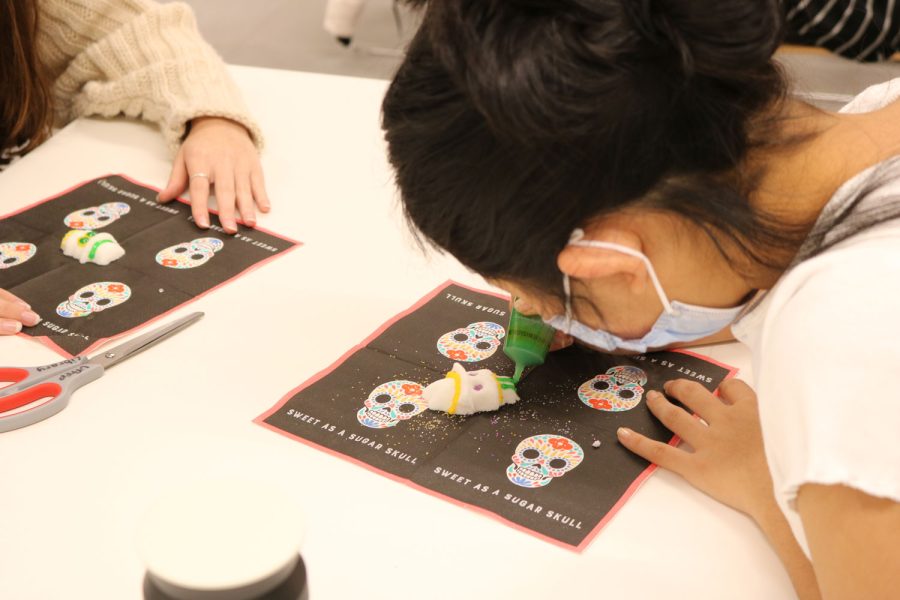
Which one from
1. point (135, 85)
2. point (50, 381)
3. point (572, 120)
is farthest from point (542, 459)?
point (135, 85)

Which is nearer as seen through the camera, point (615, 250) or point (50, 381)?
point (615, 250)

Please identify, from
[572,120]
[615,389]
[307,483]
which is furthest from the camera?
[615,389]

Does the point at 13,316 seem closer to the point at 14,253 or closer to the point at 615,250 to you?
the point at 14,253

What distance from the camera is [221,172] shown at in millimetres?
1173

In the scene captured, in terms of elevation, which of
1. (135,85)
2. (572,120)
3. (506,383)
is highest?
(572,120)

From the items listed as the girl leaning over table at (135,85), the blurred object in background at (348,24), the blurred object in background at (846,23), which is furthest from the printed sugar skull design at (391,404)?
the blurred object in background at (348,24)

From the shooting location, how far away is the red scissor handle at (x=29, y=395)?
0.84 m

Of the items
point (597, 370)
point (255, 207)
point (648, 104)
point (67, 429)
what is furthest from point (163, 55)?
point (648, 104)

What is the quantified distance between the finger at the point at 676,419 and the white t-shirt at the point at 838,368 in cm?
13

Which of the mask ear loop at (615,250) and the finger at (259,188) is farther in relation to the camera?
the finger at (259,188)

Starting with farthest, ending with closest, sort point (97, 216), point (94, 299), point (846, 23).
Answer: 1. point (846, 23)
2. point (97, 216)
3. point (94, 299)

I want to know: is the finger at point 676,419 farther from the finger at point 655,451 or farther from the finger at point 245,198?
the finger at point 245,198

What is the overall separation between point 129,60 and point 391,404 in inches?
29.1

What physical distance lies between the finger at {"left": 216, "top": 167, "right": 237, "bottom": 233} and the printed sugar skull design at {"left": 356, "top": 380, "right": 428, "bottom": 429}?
1.12 feet
